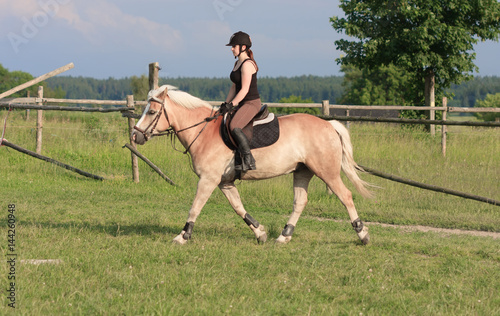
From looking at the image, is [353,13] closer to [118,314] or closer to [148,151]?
[148,151]

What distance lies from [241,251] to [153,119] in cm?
195

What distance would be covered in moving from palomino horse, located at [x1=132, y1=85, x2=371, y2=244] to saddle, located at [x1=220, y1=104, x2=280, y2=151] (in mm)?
69

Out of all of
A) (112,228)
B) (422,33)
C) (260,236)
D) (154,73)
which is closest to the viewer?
(260,236)

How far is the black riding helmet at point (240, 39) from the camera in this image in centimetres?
691

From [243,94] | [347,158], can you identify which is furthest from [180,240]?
[347,158]

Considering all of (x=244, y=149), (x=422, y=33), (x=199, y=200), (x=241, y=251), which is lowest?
(x=241, y=251)

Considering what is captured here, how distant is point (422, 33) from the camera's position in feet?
78.8

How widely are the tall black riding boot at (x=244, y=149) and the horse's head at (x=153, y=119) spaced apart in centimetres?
92

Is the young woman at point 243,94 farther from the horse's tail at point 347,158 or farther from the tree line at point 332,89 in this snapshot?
the tree line at point 332,89

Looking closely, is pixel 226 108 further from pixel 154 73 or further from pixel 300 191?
pixel 154 73

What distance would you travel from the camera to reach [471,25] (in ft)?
85.4

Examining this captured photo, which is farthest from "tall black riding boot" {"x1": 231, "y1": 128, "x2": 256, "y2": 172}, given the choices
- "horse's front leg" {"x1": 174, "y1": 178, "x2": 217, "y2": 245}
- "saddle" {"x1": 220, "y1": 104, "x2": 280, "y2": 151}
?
"horse's front leg" {"x1": 174, "y1": 178, "x2": 217, "y2": 245}

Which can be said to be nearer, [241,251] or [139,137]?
[241,251]

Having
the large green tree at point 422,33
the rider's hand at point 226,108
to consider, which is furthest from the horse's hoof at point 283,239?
the large green tree at point 422,33
